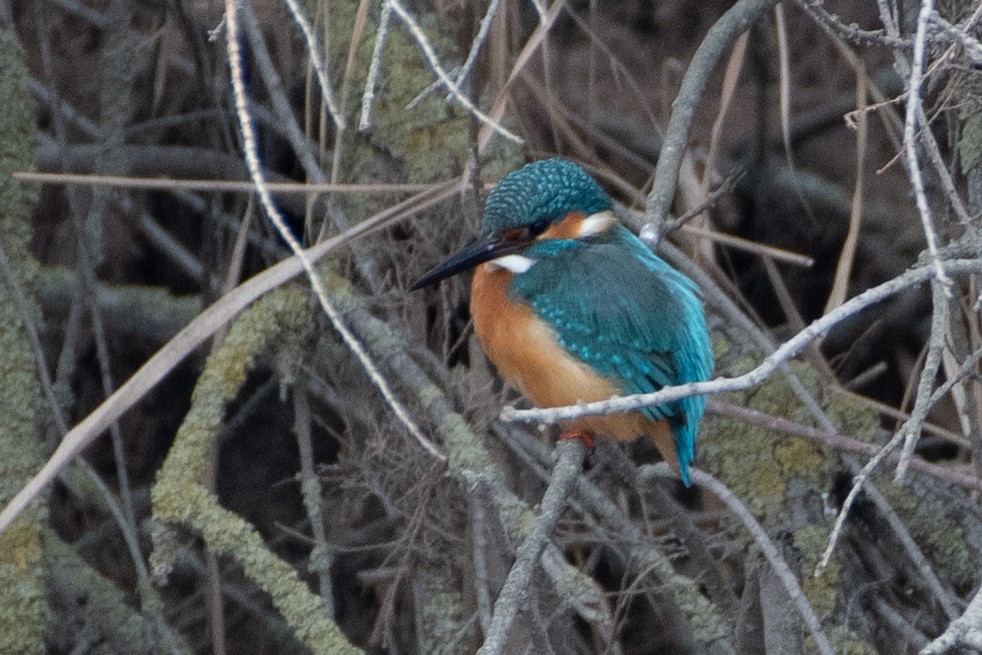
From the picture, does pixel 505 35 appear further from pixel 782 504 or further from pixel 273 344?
pixel 782 504

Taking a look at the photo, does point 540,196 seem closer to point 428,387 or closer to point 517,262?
point 517,262

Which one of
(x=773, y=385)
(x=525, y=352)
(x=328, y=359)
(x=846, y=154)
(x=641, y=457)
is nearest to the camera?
(x=525, y=352)

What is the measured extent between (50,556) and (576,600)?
1.00 meters

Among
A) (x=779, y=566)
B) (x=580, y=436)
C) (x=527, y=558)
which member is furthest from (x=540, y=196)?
(x=527, y=558)

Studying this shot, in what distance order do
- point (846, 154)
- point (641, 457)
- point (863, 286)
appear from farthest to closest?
point (846, 154)
point (863, 286)
point (641, 457)

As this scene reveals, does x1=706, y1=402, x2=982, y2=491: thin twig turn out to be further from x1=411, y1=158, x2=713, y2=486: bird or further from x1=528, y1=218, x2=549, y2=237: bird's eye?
x1=528, y1=218, x2=549, y2=237: bird's eye

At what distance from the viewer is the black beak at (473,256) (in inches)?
81.1

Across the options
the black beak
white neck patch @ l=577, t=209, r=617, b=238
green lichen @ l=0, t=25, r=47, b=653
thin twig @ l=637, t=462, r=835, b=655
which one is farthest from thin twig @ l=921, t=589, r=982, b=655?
green lichen @ l=0, t=25, r=47, b=653

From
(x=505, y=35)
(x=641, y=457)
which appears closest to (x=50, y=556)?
(x=505, y=35)

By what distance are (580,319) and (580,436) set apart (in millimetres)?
203

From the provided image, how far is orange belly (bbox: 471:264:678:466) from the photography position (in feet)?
6.86

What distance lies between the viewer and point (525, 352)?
2092mm

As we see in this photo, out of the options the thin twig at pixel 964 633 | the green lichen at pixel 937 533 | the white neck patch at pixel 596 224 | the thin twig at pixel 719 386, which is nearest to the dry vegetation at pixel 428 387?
the green lichen at pixel 937 533

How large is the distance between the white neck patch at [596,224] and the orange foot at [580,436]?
342 millimetres
